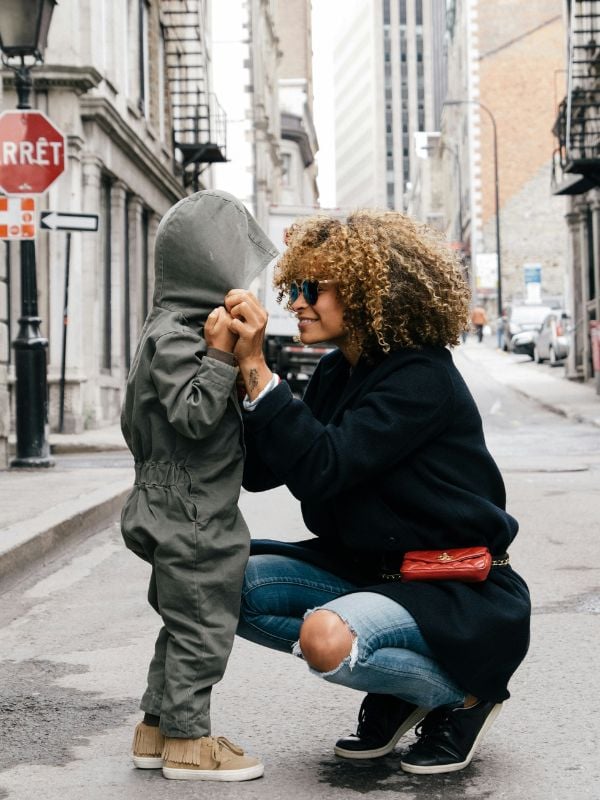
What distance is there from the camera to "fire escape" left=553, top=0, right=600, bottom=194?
76.3 ft

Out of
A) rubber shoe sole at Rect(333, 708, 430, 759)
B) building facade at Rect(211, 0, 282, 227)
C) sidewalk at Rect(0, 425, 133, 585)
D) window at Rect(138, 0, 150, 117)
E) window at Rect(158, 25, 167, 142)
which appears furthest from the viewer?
building facade at Rect(211, 0, 282, 227)

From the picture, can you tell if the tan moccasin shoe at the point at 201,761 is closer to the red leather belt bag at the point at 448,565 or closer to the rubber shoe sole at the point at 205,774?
the rubber shoe sole at the point at 205,774

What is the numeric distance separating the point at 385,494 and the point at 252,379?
18.5 inches

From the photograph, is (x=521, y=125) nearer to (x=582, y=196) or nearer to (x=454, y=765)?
(x=582, y=196)

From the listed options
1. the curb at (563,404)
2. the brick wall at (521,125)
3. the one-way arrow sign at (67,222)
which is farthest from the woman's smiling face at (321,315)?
the brick wall at (521,125)

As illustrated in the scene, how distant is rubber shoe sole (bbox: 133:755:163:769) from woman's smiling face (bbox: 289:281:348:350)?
1162 mm

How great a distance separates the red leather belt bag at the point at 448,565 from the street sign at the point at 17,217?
8.85 meters

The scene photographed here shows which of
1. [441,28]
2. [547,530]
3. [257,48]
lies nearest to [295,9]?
[441,28]

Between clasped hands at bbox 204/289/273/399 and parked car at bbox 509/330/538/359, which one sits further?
parked car at bbox 509/330/538/359

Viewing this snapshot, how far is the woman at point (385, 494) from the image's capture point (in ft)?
10.8

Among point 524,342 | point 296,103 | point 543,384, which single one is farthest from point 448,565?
point 296,103

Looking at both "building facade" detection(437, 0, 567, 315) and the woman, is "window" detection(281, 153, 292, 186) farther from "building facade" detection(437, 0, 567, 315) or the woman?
the woman

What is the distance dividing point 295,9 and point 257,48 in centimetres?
5751

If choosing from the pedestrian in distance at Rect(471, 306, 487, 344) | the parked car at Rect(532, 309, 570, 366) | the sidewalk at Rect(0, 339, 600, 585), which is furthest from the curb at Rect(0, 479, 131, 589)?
the pedestrian in distance at Rect(471, 306, 487, 344)
